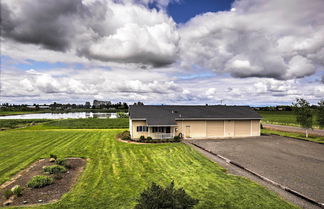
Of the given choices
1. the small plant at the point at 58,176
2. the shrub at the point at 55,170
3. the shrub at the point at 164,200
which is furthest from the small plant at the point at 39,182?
the shrub at the point at 164,200

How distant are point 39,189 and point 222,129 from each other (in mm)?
25417

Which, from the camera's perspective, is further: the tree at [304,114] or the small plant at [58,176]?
the tree at [304,114]

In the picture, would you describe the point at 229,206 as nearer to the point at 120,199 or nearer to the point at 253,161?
the point at 120,199

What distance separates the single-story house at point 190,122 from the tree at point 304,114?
561 centimetres

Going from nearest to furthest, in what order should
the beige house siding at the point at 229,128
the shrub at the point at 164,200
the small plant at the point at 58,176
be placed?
1. the shrub at the point at 164,200
2. the small plant at the point at 58,176
3. the beige house siding at the point at 229,128

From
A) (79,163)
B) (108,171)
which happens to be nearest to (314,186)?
(108,171)

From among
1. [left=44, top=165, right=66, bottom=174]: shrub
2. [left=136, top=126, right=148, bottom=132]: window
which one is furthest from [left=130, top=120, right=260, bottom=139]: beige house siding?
[left=44, top=165, right=66, bottom=174]: shrub

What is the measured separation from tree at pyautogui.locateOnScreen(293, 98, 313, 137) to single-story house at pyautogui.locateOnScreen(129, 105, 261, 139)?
5606 mm

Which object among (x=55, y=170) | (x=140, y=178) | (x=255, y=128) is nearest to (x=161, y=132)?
(x=255, y=128)

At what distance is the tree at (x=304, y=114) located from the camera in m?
28.7

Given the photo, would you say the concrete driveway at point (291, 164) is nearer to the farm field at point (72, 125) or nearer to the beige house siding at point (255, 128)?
the beige house siding at point (255, 128)

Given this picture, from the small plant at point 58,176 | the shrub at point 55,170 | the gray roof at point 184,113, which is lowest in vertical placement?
the small plant at point 58,176

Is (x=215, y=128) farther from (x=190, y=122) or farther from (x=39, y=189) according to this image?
(x=39, y=189)

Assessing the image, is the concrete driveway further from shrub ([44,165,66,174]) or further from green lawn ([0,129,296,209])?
shrub ([44,165,66,174])
